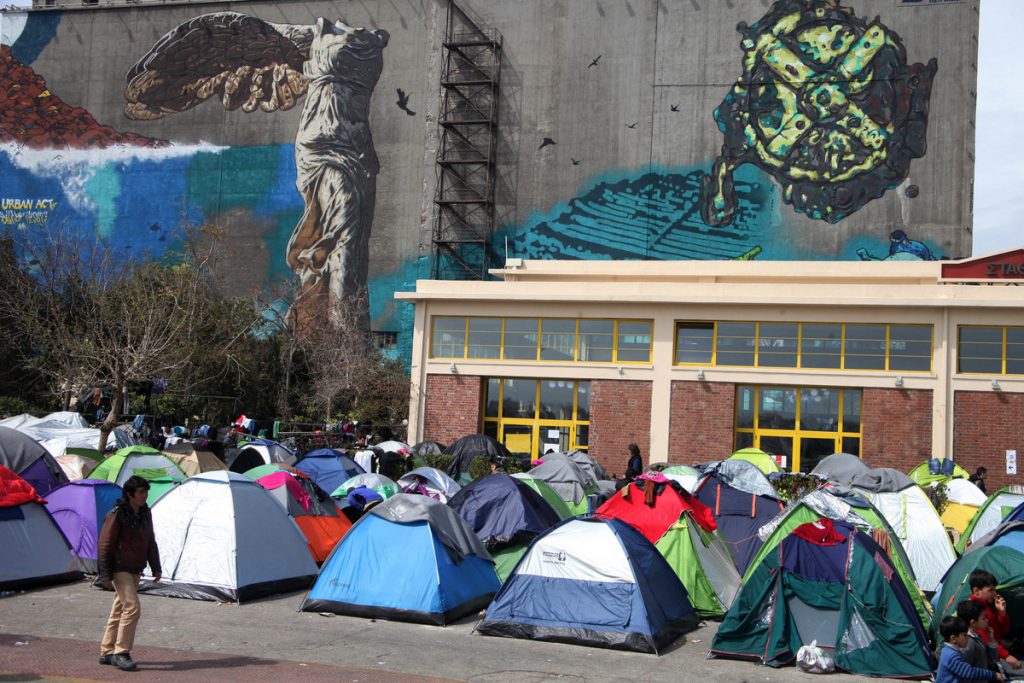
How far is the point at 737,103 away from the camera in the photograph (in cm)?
4803

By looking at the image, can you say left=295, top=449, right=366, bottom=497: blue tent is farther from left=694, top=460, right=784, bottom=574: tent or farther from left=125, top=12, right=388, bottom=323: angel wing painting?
left=125, top=12, right=388, bottom=323: angel wing painting

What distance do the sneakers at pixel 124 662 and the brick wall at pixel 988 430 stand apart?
971 inches

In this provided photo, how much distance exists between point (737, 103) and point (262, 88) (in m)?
24.8

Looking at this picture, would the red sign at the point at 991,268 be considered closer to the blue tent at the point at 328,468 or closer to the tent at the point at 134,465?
Answer: the blue tent at the point at 328,468

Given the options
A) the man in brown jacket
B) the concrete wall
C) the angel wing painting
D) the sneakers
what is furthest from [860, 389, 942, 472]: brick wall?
the angel wing painting

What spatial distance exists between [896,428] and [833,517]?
18.3 meters

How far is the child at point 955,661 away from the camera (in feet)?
25.0

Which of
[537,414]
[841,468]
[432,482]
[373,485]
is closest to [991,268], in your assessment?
[841,468]

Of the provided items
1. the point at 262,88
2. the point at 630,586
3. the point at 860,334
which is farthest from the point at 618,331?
the point at 262,88

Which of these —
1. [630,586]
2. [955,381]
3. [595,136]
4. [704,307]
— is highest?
[595,136]

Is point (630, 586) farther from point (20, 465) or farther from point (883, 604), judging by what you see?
point (20, 465)

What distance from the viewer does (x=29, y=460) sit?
58.5 feet

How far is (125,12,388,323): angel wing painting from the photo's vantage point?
52.4 m

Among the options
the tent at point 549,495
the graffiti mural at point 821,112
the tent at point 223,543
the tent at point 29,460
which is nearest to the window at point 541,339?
the tent at point 549,495
